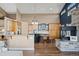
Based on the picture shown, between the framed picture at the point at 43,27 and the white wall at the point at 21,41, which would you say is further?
the white wall at the point at 21,41

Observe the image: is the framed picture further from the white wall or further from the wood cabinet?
the white wall

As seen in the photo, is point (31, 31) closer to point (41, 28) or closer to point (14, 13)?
point (41, 28)

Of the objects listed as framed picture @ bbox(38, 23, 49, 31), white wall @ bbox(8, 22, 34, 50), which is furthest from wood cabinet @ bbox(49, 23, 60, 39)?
white wall @ bbox(8, 22, 34, 50)

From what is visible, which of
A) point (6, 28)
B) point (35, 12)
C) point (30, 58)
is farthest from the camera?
point (35, 12)

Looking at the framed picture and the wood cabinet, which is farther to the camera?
the wood cabinet

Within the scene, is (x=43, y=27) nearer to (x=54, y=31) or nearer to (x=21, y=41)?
(x=54, y=31)

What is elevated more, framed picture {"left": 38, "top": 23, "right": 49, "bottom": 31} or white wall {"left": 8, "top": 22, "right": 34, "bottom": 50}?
framed picture {"left": 38, "top": 23, "right": 49, "bottom": 31}

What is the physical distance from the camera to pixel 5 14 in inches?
131

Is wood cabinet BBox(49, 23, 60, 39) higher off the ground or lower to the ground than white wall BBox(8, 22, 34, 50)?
higher

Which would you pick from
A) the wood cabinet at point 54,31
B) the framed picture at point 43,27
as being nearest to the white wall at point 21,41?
the framed picture at point 43,27

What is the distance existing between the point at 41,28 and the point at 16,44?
3.89 ft

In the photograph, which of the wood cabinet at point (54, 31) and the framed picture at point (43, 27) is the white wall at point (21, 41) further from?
the wood cabinet at point (54, 31)

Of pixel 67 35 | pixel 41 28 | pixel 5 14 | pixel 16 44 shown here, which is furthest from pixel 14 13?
pixel 67 35

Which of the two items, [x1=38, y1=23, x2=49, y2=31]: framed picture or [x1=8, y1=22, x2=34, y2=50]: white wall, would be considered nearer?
[x1=38, y1=23, x2=49, y2=31]: framed picture
